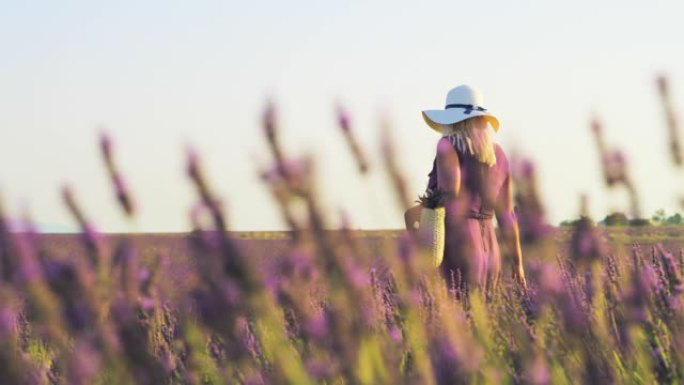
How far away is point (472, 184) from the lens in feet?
15.6

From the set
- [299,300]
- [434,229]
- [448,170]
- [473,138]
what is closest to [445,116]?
[473,138]

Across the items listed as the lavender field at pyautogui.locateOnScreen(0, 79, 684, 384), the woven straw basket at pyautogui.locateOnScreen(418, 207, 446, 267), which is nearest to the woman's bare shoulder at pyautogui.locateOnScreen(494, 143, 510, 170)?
the woven straw basket at pyautogui.locateOnScreen(418, 207, 446, 267)

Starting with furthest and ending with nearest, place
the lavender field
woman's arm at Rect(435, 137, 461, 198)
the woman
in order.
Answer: the woman, woman's arm at Rect(435, 137, 461, 198), the lavender field

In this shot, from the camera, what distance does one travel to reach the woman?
4.64 m

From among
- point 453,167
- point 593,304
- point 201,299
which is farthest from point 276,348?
point 453,167

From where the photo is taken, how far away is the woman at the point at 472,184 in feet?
15.2

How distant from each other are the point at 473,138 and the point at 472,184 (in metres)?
0.21

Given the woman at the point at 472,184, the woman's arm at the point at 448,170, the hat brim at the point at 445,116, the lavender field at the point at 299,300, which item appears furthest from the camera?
the hat brim at the point at 445,116

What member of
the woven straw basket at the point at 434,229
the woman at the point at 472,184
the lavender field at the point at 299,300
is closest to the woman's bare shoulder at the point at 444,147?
the woman at the point at 472,184

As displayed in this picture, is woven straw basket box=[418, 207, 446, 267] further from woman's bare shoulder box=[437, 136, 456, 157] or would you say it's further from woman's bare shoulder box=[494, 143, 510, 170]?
woman's bare shoulder box=[494, 143, 510, 170]

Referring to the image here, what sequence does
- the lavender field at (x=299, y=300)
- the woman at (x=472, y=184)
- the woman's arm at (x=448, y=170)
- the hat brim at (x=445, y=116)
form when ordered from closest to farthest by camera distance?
the lavender field at (x=299, y=300) → the woman's arm at (x=448, y=170) → the woman at (x=472, y=184) → the hat brim at (x=445, y=116)

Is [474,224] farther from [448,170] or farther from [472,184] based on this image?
[448,170]

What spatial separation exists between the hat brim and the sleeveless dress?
0.46 feet

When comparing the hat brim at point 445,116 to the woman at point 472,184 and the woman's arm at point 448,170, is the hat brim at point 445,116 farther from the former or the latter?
the woman's arm at point 448,170
